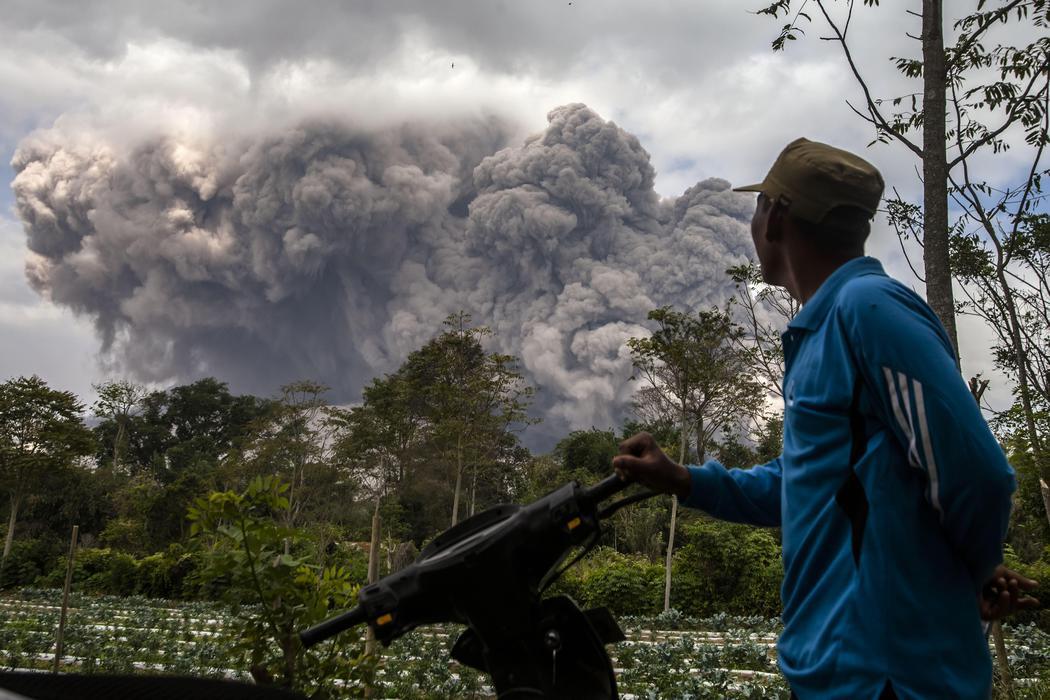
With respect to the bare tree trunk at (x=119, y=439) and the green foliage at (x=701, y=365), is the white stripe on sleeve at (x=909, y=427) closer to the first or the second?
the green foliage at (x=701, y=365)

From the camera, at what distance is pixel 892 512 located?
35.9 inches

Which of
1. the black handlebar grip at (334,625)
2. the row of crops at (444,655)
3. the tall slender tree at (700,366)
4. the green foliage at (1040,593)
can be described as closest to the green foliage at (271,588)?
the row of crops at (444,655)

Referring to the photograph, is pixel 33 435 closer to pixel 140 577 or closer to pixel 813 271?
pixel 140 577

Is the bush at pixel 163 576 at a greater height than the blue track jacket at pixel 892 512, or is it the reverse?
the blue track jacket at pixel 892 512

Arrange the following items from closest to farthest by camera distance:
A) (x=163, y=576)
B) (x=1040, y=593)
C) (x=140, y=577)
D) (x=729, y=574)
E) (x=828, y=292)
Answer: (x=828, y=292), (x=1040, y=593), (x=729, y=574), (x=163, y=576), (x=140, y=577)

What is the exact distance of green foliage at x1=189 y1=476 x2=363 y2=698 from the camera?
108 inches

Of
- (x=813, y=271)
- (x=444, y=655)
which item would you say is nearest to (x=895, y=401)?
(x=813, y=271)

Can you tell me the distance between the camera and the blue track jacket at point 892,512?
2.89ft

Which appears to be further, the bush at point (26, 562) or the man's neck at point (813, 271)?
→ the bush at point (26, 562)

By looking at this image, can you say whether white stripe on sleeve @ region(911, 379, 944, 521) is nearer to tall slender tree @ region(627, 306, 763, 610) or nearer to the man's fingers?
the man's fingers

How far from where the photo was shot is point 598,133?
2763 inches

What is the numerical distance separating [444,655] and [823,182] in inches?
273

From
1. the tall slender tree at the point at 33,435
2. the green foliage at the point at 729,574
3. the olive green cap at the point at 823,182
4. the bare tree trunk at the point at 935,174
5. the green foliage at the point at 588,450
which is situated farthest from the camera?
the green foliage at the point at 588,450

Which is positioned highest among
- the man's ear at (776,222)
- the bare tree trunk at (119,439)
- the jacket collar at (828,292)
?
the bare tree trunk at (119,439)
